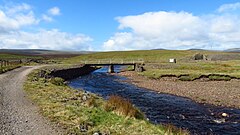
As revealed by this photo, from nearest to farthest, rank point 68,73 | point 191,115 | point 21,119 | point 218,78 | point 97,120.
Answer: point 21,119
point 97,120
point 191,115
point 218,78
point 68,73

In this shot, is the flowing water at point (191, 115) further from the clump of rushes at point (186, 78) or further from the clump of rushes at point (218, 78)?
the clump of rushes at point (218, 78)

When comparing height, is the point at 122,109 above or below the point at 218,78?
above

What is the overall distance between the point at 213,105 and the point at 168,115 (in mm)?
6883

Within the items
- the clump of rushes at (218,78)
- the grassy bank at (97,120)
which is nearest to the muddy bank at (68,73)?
the clump of rushes at (218,78)

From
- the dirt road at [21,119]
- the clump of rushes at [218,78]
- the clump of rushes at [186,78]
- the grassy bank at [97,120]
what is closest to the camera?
the dirt road at [21,119]

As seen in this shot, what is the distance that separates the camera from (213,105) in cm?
2645

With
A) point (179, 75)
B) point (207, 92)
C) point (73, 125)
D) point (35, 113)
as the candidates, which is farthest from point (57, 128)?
point (179, 75)

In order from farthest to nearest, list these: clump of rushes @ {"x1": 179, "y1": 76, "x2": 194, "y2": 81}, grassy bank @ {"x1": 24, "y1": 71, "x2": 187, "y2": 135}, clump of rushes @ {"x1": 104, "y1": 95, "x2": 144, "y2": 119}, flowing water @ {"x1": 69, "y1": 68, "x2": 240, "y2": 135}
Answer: clump of rushes @ {"x1": 179, "y1": 76, "x2": 194, "y2": 81} → flowing water @ {"x1": 69, "y1": 68, "x2": 240, "y2": 135} → clump of rushes @ {"x1": 104, "y1": 95, "x2": 144, "y2": 119} → grassy bank @ {"x1": 24, "y1": 71, "x2": 187, "y2": 135}

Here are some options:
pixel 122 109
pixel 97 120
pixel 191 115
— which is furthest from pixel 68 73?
pixel 97 120

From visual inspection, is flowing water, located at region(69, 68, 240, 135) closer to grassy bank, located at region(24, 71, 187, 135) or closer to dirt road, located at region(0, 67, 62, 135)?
grassy bank, located at region(24, 71, 187, 135)

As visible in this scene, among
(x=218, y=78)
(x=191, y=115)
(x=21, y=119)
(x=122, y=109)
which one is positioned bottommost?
(x=191, y=115)

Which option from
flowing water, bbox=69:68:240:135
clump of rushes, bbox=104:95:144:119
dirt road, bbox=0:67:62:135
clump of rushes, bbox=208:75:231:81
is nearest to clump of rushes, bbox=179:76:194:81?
clump of rushes, bbox=208:75:231:81

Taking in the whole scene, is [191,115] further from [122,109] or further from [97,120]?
[97,120]

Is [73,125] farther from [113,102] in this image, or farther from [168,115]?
[168,115]
